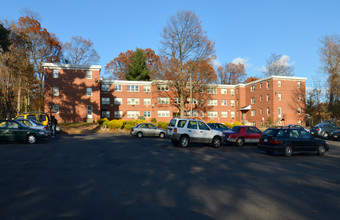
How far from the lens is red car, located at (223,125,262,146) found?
2006 cm

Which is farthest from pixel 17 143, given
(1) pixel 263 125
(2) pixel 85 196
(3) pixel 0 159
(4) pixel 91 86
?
(1) pixel 263 125

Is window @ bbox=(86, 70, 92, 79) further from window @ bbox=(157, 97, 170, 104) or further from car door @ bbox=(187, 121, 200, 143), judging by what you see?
car door @ bbox=(187, 121, 200, 143)

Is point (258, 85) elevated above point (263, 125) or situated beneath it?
elevated above

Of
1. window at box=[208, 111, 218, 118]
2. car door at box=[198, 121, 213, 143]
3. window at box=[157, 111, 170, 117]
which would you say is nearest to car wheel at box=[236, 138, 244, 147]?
car door at box=[198, 121, 213, 143]

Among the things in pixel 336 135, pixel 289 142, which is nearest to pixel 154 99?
pixel 336 135

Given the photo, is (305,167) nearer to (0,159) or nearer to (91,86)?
(0,159)

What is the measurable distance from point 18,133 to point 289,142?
1697cm

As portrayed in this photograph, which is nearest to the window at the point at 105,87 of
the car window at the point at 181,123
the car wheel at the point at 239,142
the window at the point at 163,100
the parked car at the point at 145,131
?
the window at the point at 163,100

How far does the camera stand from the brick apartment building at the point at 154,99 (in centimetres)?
4447

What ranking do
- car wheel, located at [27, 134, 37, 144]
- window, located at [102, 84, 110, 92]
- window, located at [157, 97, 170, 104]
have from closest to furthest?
car wheel, located at [27, 134, 37, 144], window, located at [102, 84, 110, 92], window, located at [157, 97, 170, 104]

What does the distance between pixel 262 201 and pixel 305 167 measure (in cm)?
598

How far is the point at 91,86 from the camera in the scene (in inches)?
1784

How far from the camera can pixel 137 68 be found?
63.0 metres

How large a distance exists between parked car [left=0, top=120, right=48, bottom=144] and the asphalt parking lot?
7943 millimetres
